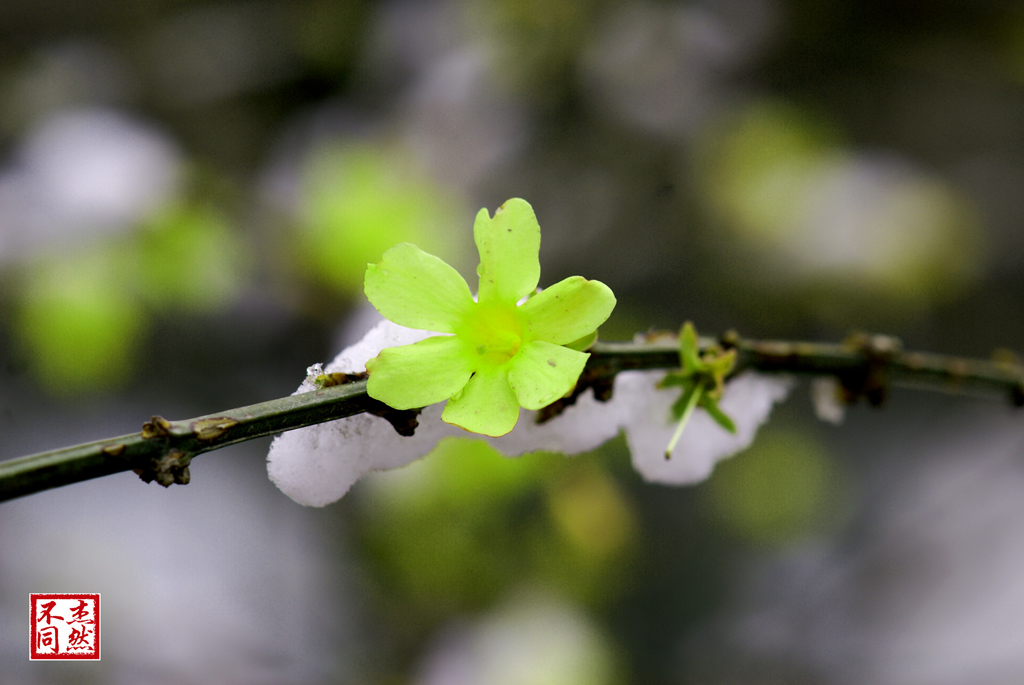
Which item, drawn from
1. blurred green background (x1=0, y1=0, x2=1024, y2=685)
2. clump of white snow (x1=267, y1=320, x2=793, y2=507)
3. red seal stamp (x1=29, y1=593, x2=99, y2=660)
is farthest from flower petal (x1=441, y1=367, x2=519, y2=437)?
blurred green background (x1=0, y1=0, x2=1024, y2=685)

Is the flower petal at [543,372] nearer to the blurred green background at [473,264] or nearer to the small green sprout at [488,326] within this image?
the small green sprout at [488,326]

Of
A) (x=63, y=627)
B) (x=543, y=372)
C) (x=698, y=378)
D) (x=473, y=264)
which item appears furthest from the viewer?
(x=473, y=264)

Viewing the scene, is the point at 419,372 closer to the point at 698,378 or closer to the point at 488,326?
the point at 488,326

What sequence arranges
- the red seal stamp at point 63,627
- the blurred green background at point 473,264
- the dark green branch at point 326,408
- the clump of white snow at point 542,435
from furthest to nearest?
the blurred green background at point 473,264, the red seal stamp at point 63,627, the clump of white snow at point 542,435, the dark green branch at point 326,408

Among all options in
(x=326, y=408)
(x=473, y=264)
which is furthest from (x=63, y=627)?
(x=473, y=264)

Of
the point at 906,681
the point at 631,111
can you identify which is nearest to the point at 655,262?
the point at 631,111

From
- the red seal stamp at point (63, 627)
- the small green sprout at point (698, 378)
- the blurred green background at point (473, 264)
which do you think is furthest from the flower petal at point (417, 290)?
the blurred green background at point (473, 264)

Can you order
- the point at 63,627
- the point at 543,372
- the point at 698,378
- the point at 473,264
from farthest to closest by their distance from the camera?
the point at 473,264
the point at 63,627
the point at 698,378
the point at 543,372
